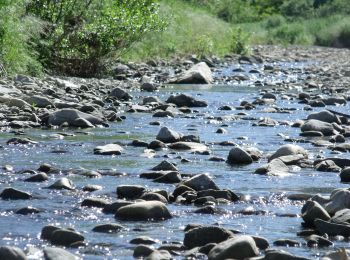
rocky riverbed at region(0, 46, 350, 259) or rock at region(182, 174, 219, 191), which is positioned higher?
rock at region(182, 174, 219, 191)

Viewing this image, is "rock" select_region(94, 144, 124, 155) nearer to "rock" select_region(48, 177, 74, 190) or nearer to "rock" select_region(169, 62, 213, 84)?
"rock" select_region(48, 177, 74, 190)

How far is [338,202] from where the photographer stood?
593 cm

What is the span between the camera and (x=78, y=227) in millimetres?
5555

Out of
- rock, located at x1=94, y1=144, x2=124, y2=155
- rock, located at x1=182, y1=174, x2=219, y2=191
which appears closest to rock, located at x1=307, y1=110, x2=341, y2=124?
rock, located at x1=94, y1=144, x2=124, y2=155

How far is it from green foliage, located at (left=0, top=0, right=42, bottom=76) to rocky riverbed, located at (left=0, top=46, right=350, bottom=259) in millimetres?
511

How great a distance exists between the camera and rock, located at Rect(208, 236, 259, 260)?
4.69 meters

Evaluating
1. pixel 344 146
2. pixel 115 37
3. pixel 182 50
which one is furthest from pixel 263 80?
pixel 344 146

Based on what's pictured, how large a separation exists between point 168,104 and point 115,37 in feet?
15.3

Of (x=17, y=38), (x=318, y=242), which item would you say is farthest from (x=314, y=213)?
(x=17, y=38)

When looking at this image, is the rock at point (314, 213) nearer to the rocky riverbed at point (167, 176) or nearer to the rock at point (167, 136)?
the rocky riverbed at point (167, 176)

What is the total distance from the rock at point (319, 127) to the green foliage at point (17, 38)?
18.4ft

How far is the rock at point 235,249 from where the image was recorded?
4691 mm

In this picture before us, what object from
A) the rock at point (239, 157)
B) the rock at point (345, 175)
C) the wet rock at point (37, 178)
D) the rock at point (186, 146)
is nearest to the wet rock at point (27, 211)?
the wet rock at point (37, 178)

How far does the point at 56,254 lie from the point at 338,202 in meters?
2.11
